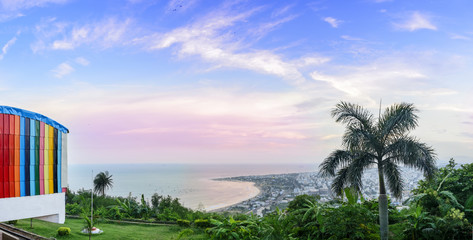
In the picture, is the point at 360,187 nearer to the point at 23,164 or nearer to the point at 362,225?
the point at 362,225

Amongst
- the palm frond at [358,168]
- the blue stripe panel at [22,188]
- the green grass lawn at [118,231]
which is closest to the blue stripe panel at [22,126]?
the blue stripe panel at [22,188]

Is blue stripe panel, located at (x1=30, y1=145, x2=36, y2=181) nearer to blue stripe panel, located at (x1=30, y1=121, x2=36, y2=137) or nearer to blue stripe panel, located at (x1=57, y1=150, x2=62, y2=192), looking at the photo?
blue stripe panel, located at (x1=30, y1=121, x2=36, y2=137)

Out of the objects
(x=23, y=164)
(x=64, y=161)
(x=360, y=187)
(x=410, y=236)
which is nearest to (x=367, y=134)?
(x=360, y=187)

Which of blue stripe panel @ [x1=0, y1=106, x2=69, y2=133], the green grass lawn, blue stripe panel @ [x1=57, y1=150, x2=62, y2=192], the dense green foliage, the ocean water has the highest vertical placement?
blue stripe panel @ [x1=0, y1=106, x2=69, y2=133]

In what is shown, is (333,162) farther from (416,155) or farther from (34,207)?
(34,207)

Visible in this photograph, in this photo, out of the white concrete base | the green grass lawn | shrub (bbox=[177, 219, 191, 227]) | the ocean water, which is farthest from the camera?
the ocean water

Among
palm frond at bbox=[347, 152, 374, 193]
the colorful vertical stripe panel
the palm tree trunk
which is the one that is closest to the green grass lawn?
the colorful vertical stripe panel

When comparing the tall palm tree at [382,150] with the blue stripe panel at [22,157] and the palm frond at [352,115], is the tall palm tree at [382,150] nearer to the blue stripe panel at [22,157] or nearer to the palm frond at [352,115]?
the palm frond at [352,115]
